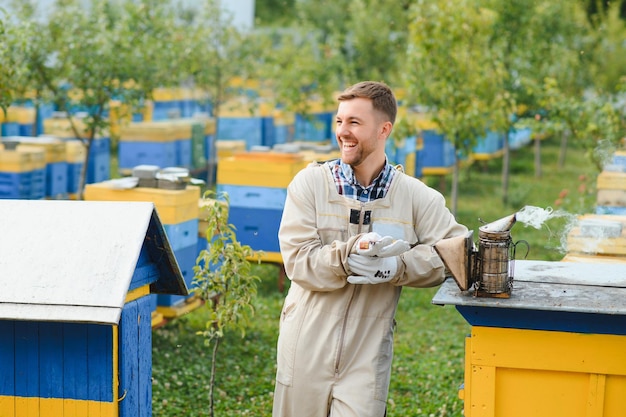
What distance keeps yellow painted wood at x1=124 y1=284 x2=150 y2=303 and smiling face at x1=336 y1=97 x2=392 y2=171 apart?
969mm

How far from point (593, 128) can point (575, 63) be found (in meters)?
7.48

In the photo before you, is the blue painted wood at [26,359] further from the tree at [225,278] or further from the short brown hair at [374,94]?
the short brown hair at [374,94]

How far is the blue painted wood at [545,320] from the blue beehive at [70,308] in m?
1.21

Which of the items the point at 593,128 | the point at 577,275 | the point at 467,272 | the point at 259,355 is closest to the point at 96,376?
the point at 467,272

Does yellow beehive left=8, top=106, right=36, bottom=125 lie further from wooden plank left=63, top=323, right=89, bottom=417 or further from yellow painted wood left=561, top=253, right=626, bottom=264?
wooden plank left=63, top=323, right=89, bottom=417

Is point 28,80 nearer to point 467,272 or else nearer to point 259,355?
point 259,355

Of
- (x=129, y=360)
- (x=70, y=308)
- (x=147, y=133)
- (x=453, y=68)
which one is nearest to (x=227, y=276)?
(x=129, y=360)

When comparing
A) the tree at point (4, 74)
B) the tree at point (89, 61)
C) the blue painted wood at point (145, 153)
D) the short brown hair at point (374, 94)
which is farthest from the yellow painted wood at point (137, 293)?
the blue painted wood at point (145, 153)

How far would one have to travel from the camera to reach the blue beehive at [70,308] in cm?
318

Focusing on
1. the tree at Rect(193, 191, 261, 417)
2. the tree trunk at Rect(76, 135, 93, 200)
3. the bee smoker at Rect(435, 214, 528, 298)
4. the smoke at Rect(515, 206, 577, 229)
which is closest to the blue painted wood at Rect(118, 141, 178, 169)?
the tree trunk at Rect(76, 135, 93, 200)

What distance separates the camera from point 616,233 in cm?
454

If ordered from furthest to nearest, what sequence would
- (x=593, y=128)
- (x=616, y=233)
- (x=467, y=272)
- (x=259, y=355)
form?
(x=593, y=128), (x=259, y=355), (x=616, y=233), (x=467, y=272)

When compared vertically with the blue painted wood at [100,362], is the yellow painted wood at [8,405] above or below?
below

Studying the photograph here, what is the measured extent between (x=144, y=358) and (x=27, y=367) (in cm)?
44
